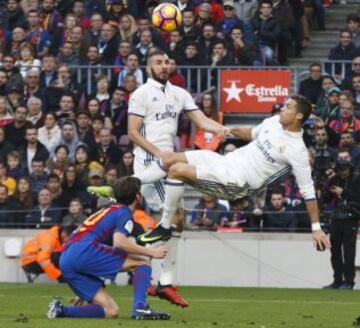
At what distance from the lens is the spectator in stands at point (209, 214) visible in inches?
885

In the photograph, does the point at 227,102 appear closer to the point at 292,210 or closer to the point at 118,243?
the point at 292,210

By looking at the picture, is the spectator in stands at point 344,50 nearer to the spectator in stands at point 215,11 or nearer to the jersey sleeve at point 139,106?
the spectator in stands at point 215,11

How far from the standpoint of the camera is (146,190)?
54.8 ft

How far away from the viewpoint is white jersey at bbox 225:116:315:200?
1505cm

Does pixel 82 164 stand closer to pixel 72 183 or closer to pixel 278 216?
pixel 72 183

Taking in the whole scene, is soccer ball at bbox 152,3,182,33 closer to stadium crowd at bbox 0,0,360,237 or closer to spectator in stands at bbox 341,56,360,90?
stadium crowd at bbox 0,0,360,237

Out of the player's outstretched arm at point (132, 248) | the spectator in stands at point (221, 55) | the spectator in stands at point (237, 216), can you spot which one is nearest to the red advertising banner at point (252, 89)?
the spectator in stands at point (221, 55)

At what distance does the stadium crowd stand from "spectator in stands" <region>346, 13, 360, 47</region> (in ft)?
0.06

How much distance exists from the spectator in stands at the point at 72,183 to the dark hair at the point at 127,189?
9.34 meters

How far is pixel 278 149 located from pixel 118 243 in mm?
2177

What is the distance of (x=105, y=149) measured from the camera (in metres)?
23.9

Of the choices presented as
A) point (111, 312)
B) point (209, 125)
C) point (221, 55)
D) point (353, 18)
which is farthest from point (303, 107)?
point (353, 18)

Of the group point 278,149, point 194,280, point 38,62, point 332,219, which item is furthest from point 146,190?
point 38,62

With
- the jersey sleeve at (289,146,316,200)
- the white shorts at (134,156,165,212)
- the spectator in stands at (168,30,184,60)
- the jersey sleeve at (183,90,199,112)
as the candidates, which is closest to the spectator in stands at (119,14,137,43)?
the spectator in stands at (168,30,184,60)
